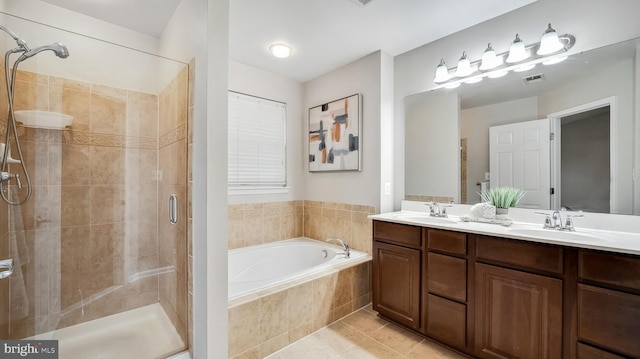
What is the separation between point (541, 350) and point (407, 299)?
80 cm

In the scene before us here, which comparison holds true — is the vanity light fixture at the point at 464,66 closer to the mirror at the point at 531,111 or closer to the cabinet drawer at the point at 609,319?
the mirror at the point at 531,111

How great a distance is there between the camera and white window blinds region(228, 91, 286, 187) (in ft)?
8.96

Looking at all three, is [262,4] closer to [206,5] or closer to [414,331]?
[206,5]

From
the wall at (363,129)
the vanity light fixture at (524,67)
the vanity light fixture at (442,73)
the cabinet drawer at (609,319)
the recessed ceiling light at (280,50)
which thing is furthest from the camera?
the wall at (363,129)

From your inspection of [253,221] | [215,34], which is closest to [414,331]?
[253,221]

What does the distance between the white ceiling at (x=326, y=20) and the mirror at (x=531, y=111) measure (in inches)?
21.0

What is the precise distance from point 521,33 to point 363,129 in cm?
142

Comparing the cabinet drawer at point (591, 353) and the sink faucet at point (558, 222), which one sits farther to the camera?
the sink faucet at point (558, 222)

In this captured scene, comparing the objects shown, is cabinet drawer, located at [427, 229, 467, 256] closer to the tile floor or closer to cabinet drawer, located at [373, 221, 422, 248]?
cabinet drawer, located at [373, 221, 422, 248]

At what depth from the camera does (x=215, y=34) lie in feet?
4.56

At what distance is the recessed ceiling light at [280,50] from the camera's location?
239 cm

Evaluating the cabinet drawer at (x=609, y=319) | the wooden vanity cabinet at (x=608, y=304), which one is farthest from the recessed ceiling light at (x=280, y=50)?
the cabinet drawer at (x=609, y=319)

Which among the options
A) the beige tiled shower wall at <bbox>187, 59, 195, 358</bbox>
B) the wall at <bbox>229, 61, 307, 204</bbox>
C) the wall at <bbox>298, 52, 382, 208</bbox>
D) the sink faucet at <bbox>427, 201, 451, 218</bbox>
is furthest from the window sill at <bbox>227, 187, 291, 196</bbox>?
the sink faucet at <bbox>427, 201, 451, 218</bbox>

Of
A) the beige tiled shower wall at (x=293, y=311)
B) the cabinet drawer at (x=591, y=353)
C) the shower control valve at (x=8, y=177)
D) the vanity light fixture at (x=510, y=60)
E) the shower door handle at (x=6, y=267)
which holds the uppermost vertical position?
the vanity light fixture at (x=510, y=60)
